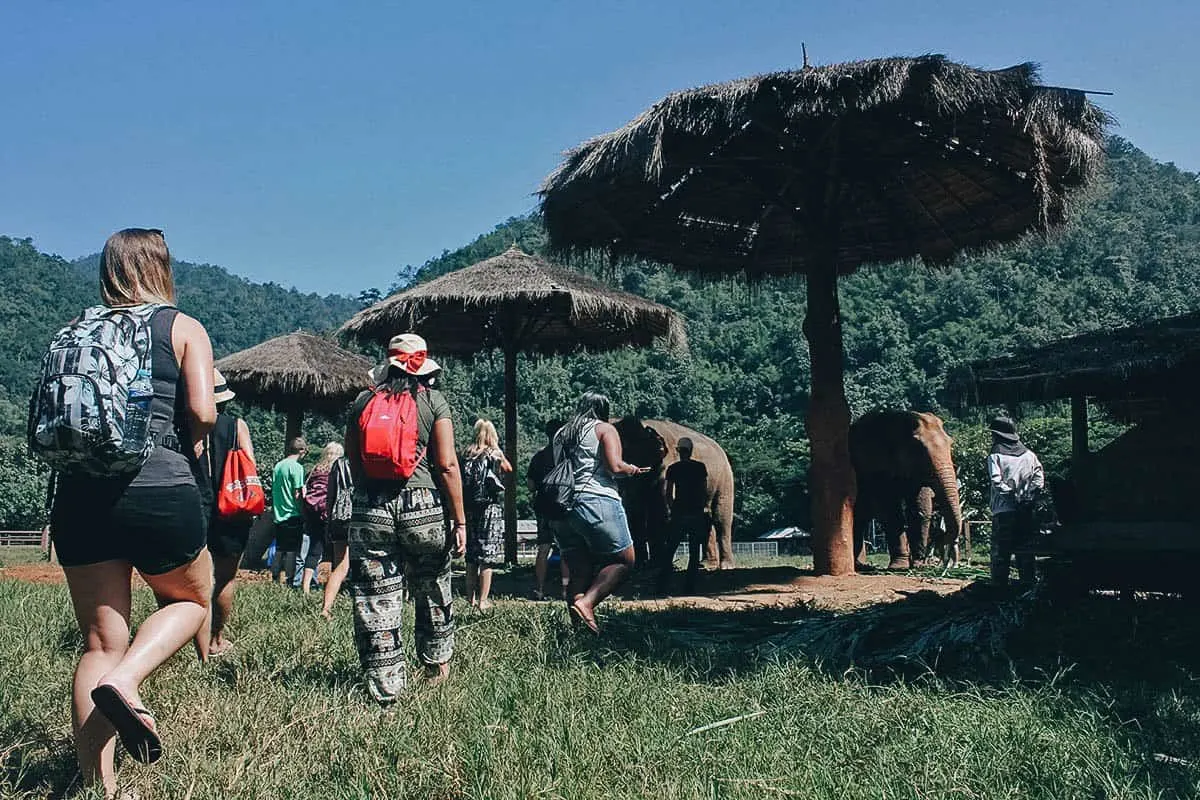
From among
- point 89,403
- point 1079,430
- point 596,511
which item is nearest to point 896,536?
point 1079,430

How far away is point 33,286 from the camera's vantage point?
103m

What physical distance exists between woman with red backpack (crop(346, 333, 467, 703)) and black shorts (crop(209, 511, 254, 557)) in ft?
3.99

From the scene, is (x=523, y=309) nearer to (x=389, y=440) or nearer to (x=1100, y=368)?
(x=1100, y=368)

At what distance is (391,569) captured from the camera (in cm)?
500

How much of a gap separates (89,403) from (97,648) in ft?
2.58

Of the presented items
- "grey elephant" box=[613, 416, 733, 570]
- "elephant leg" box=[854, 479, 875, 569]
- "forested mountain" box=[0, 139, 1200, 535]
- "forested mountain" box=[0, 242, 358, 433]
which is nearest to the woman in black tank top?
"grey elephant" box=[613, 416, 733, 570]

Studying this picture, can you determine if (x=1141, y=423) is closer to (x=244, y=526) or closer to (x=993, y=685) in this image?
(x=993, y=685)

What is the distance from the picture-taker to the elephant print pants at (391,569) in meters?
4.84

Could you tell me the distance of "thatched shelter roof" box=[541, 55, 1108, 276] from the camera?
9406 millimetres

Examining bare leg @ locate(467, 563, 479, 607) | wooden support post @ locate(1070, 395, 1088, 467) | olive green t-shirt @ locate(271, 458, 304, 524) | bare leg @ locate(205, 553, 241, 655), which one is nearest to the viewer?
bare leg @ locate(205, 553, 241, 655)

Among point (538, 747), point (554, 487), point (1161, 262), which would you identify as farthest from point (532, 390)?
point (538, 747)

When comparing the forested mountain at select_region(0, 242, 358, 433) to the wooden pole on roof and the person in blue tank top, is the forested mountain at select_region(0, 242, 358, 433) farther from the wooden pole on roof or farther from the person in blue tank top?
the person in blue tank top

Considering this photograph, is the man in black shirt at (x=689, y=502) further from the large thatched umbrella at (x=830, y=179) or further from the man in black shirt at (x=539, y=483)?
the large thatched umbrella at (x=830, y=179)

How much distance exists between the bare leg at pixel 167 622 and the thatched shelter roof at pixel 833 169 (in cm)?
655
